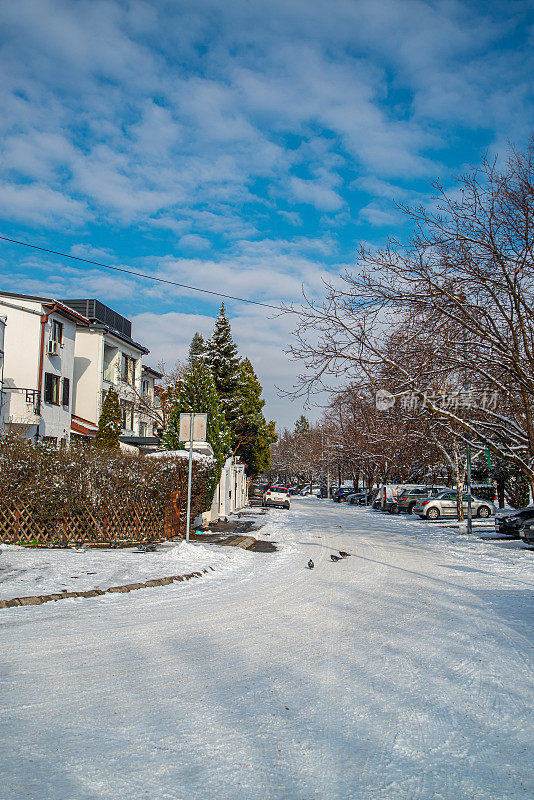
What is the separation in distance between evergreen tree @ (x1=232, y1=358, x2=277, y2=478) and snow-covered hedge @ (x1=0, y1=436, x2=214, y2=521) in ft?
89.3

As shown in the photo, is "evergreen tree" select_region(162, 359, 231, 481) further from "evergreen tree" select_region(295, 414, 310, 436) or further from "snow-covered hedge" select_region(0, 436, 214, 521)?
"evergreen tree" select_region(295, 414, 310, 436)

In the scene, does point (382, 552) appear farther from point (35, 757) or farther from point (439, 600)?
point (35, 757)

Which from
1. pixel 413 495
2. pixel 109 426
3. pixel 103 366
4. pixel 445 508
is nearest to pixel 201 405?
pixel 109 426

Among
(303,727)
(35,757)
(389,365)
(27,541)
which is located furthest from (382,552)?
(35,757)

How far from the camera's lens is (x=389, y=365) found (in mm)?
17703

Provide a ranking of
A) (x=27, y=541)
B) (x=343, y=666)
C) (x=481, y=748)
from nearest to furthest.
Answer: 1. (x=481, y=748)
2. (x=343, y=666)
3. (x=27, y=541)

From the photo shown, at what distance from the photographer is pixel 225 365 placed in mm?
45594

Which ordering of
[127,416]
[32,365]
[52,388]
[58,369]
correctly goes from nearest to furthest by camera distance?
[32,365] < [52,388] < [58,369] < [127,416]

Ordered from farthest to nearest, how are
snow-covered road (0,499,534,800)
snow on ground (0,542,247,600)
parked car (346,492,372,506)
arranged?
parked car (346,492,372,506), snow on ground (0,542,247,600), snow-covered road (0,499,534,800)

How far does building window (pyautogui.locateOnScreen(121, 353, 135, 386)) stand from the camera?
46.1 m

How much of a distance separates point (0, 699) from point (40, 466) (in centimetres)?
1108

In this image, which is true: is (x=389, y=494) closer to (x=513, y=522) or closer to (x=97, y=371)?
(x=513, y=522)

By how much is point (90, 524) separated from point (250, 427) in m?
32.9

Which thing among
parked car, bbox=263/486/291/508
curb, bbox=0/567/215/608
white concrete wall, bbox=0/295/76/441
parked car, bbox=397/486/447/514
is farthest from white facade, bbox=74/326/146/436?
curb, bbox=0/567/215/608
